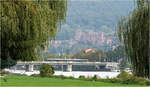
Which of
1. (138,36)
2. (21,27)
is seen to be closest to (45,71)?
(138,36)

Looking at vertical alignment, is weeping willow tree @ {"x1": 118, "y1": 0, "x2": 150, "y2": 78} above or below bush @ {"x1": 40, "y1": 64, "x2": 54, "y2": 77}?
above

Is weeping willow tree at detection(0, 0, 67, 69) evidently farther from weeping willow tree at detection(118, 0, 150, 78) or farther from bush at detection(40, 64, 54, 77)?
bush at detection(40, 64, 54, 77)

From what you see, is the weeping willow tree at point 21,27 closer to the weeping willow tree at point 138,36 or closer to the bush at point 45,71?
the weeping willow tree at point 138,36

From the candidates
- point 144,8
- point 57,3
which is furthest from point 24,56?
point 144,8

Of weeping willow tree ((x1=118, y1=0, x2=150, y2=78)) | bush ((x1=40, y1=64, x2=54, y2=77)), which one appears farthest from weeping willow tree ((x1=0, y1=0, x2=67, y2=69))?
bush ((x1=40, y1=64, x2=54, y2=77))

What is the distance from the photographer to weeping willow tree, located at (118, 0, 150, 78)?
25812mm

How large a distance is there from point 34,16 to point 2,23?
1.85 m

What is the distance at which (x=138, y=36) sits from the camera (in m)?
26.5

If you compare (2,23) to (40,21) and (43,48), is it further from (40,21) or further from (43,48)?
(43,48)

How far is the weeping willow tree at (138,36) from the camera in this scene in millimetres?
25812

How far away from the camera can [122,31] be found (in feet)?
90.8

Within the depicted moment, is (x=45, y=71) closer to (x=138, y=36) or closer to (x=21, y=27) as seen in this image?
(x=138, y=36)

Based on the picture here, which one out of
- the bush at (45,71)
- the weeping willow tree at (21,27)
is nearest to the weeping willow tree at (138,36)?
the weeping willow tree at (21,27)

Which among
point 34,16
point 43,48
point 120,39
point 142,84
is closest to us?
point 34,16
